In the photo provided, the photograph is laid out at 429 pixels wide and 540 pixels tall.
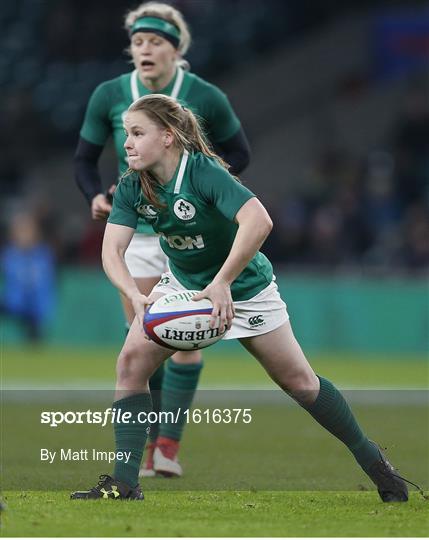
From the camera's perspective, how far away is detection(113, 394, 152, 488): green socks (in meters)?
6.26

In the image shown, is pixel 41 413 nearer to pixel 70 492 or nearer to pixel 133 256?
pixel 133 256

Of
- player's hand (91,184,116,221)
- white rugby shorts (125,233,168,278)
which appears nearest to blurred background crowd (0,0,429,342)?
white rugby shorts (125,233,168,278)

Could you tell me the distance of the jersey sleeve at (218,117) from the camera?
775cm

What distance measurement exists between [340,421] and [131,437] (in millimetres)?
1007

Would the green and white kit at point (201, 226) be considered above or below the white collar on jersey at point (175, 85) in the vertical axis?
below

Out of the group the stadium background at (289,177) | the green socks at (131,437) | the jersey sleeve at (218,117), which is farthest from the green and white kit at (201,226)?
the stadium background at (289,177)

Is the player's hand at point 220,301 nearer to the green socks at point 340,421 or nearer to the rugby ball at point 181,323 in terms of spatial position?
the rugby ball at point 181,323

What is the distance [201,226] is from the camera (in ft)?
20.4

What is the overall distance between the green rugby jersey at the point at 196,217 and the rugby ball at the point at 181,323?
0.40 metres

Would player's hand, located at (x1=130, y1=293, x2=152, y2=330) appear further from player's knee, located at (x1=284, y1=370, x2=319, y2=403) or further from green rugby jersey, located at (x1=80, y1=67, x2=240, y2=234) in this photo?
green rugby jersey, located at (x1=80, y1=67, x2=240, y2=234)

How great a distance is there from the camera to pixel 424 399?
1241cm

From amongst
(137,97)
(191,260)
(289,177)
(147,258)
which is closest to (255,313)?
(191,260)

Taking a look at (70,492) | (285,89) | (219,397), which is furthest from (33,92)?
(70,492)

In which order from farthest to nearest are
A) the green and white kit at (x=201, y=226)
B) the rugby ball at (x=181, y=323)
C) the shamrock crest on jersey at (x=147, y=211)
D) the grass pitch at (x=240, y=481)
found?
the shamrock crest on jersey at (x=147, y=211)
the green and white kit at (x=201, y=226)
the rugby ball at (x=181, y=323)
the grass pitch at (x=240, y=481)
